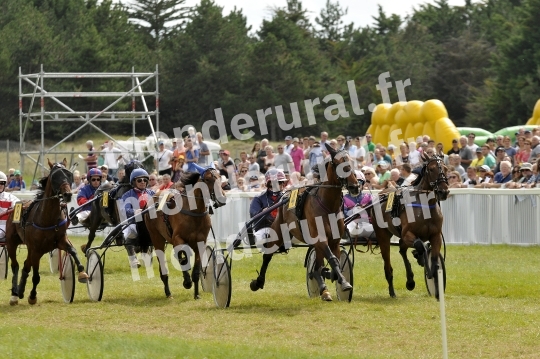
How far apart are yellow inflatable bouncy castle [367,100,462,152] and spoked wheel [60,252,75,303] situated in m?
15.1

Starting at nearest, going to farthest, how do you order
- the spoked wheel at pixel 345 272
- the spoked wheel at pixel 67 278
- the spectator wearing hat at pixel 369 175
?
1. the spoked wheel at pixel 345 272
2. the spoked wheel at pixel 67 278
3. the spectator wearing hat at pixel 369 175

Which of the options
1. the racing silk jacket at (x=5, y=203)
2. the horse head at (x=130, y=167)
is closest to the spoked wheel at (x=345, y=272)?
the horse head at (x=130, y=167)

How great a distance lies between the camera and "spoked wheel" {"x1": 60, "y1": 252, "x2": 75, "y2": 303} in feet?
41.2

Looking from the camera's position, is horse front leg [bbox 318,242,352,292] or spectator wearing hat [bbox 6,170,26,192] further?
spectator wearing hat [bbox 6,170,26,192]

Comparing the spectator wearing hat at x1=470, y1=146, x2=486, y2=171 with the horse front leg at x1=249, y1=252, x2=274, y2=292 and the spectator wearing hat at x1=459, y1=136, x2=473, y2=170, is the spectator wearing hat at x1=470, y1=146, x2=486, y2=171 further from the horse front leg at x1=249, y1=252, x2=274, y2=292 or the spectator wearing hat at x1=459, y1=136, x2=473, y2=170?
the horse front leg at x1=249, y1=252, x2=274, y2=292

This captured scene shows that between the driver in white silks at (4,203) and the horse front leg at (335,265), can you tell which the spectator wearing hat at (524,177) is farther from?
the driver in white silks at (4,203)

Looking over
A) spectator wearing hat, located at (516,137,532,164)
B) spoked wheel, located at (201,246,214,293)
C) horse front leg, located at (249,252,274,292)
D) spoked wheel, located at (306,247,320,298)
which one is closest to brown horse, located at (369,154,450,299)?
spoked wheel, located at (306,247,320,298)

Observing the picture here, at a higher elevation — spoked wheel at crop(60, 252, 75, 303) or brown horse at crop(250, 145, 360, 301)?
brown horse at crop(250, 145, 360, 301)

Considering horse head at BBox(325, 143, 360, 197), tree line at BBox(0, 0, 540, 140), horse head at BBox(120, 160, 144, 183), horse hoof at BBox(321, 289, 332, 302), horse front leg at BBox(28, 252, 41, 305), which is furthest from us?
tree line at BBox(0, 0, 540, 140)

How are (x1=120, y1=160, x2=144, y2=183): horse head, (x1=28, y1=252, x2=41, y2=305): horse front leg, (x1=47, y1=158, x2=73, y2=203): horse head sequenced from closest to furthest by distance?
(x1=47, y1=158, x2=73, y2=203): horse head
(x1=28, y1=252, x2=41, y2=305): horse front leg
(x1=120, y1=160, x2=144, y2=183): horse head

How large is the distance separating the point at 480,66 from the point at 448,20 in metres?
11.5

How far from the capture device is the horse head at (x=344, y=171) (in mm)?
11219

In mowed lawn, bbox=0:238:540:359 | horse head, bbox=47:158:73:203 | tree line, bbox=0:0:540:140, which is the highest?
tree line, bbox=0:0:540:140

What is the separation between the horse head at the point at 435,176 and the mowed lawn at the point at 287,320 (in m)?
1.28
